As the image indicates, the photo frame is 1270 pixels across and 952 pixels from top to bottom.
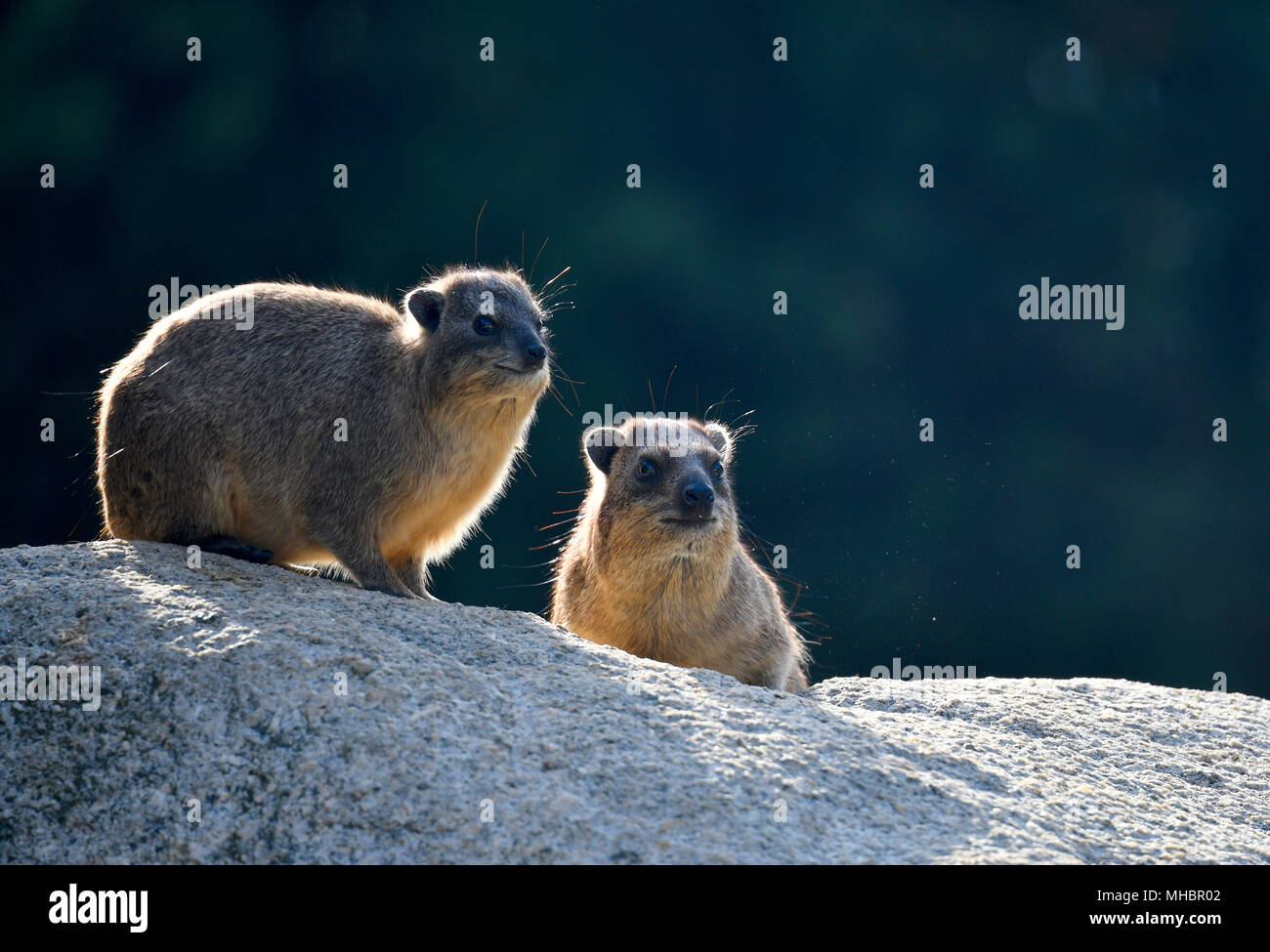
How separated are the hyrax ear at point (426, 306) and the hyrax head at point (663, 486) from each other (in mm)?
1350

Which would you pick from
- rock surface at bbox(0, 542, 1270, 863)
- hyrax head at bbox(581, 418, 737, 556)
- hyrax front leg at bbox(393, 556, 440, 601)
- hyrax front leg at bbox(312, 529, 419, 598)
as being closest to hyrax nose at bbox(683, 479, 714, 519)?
hyrax head at bbox(581, 418, 737, 556)

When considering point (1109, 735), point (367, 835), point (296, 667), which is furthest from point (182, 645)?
point (1109, 735)

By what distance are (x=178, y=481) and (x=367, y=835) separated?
2.38 meters

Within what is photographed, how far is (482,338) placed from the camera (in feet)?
18.4

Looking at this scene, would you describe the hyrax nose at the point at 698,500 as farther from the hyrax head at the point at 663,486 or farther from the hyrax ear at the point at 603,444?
the hyrax ear at the point at 603,444

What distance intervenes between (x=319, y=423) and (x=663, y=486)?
178 centimetres

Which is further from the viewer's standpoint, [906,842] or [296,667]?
[296,667]

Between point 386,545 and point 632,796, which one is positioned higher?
point 386,545

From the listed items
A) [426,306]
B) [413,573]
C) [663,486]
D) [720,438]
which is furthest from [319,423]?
[720,438]

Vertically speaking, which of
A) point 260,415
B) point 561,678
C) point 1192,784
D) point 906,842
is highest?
point 260,415

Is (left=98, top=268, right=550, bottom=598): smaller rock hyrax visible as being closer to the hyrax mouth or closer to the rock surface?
the rock surface

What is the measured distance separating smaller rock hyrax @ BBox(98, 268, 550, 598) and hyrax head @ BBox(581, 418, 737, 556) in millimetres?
783

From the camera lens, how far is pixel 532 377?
5.65m

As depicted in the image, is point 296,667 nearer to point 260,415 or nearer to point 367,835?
point 367,835
